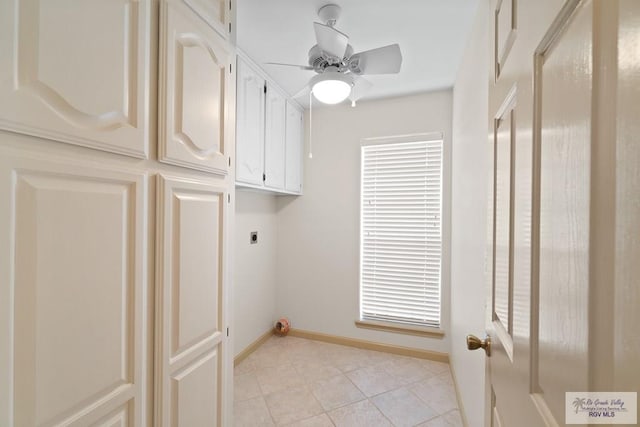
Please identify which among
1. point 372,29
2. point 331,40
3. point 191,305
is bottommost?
point 191,305

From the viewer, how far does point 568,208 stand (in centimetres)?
40

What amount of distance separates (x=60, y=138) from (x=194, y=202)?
0.51 metres

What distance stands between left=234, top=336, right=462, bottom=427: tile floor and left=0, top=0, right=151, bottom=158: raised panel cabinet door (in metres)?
1.87

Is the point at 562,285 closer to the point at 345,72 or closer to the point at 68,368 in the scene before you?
the point at 68,368

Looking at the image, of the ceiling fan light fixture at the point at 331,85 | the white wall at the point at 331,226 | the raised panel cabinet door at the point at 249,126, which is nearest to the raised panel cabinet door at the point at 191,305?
the raised panel cabinet door at the point at 249,126

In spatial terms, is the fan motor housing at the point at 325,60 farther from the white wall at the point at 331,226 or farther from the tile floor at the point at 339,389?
the tile floor at the point at 339,389

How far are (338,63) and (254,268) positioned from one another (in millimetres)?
1945

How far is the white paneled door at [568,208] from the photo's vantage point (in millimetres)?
297

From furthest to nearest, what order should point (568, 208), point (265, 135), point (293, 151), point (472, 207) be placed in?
point (293, 151), point (265, 135), point (472, 207), point (568, 208)

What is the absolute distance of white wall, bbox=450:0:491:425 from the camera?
1425mm

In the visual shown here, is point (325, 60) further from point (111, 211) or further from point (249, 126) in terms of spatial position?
point (111, 211)

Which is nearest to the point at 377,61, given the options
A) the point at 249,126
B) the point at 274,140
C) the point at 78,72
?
the point at 249,126

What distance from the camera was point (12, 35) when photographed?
25.4 inches

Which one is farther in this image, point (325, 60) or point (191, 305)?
point (325, 60)
